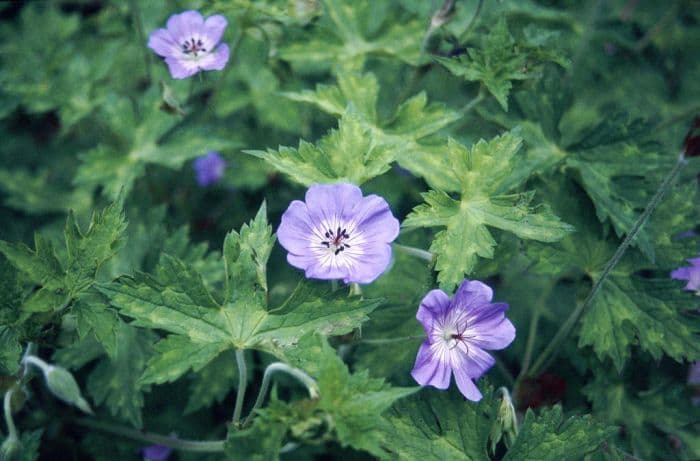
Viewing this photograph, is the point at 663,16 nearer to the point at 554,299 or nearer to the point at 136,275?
the point at 554,299

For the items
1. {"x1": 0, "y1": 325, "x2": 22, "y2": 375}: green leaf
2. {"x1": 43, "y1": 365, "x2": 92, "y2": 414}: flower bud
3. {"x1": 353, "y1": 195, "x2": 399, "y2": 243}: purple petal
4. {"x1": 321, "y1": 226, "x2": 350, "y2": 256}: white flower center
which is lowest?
{"x1": 43, "y1": 365, "x2": 92, "y2": 414}: flower bud

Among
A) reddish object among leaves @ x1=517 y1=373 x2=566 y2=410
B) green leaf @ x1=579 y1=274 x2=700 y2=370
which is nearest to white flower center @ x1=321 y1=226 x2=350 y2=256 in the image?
green leaf @ x1=579 y1=274 x2=700 y2=370

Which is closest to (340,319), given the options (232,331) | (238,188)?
(232,331)

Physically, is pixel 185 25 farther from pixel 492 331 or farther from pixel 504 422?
pixel 504 422

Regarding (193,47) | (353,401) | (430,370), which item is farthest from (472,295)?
(193,47)

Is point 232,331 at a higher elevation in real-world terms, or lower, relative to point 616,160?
lower

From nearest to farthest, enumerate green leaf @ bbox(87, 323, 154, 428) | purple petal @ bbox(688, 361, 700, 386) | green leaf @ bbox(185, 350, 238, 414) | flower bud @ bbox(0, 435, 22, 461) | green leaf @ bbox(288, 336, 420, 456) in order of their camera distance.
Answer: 1. green leaf @ bbox(288, 336, 420, 456)
2. flower bud @ bbox(0, 435, 22, 461)
3. green leaf @ bbox(87, 323, 154, 428)
4. green leaf @ bbox(185, 350, 238, 414)
5. purple petal @ bbox(688, 361, 700, 386)

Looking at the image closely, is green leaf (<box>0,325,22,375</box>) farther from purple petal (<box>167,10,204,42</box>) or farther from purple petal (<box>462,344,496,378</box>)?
purple petal (<box>462,344,496,378</box>)
